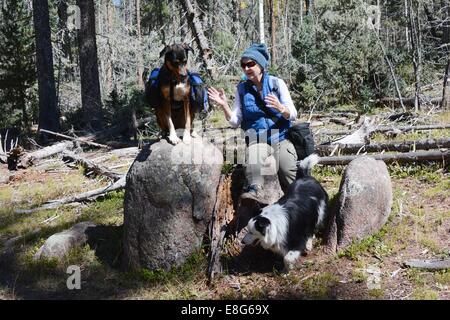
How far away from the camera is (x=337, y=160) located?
280 inches

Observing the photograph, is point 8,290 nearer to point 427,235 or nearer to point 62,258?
point 62,258

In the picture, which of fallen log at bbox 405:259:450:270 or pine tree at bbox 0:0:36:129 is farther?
pine tree at bbox 0:0:36:129

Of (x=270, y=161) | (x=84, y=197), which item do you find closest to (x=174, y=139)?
(x=270, y=161)

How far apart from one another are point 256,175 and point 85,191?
4102mm

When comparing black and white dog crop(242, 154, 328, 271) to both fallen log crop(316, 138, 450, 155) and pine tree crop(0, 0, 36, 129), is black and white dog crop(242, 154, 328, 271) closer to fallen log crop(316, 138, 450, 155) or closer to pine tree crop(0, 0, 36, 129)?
fallen log crop(316, 138, 450, 155)

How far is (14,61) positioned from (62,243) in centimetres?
1283

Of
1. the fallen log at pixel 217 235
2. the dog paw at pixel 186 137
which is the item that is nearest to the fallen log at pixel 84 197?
the fallen log at pixel 217 235

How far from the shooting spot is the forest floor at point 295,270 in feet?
14.5

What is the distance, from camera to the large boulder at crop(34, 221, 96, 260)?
5691mm

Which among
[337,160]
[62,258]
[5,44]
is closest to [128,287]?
[62,258]

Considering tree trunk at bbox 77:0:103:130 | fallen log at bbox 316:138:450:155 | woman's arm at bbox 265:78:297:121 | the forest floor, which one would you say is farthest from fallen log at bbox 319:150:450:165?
tree trunk at bbox 77:0:103:130

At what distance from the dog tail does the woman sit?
120 millimetres

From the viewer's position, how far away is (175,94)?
4.68 meters

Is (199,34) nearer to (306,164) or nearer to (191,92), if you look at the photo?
(191,92)
